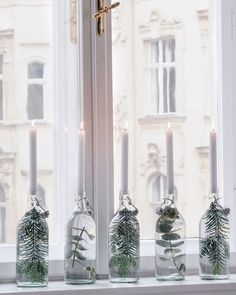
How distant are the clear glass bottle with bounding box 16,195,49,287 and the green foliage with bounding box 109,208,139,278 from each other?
183mm

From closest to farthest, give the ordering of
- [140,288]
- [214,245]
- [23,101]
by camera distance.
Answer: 1. [140,288]
2. [214,245]
3. [23,101]

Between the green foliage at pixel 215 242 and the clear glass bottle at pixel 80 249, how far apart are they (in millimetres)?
306

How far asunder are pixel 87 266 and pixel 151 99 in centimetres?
55

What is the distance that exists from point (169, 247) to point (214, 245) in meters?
0.12

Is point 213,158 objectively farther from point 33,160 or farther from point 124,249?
point 33,160

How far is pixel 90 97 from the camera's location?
7.50 ft

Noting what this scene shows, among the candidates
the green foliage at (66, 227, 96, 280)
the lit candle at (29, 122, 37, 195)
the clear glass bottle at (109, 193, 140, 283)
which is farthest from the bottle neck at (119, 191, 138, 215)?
the lit candle at (29, 122, 37, 195)

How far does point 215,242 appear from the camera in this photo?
2.21m

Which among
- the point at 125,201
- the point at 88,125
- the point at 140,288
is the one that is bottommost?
the point at 140,288

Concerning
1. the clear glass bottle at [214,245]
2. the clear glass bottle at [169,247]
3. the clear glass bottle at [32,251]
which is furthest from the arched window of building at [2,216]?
the clear glass bottle at [214,245]

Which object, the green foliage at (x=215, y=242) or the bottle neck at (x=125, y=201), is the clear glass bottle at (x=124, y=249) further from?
the green foliage at (x=215, y=242)

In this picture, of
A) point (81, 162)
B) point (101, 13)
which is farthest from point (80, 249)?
point (101, 13)

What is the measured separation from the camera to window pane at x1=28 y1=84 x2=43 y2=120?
2.32m

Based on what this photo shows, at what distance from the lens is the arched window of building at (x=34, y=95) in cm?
232
